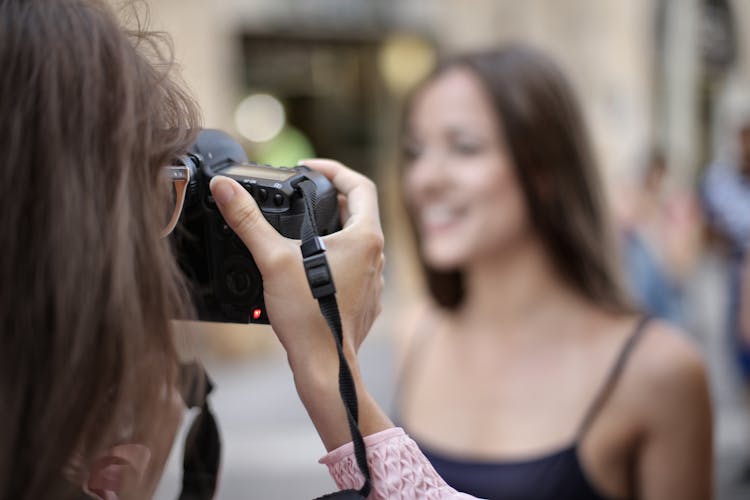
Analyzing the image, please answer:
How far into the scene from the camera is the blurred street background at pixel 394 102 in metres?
5.11

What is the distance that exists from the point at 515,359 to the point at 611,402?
31 cm

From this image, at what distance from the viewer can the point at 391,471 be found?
2.76 ft

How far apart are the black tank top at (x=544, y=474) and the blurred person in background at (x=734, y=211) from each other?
2442 millimetres

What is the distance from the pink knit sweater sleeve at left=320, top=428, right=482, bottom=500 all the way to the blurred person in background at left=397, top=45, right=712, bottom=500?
0.84m

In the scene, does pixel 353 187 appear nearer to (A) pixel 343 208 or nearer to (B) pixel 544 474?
(A) pixel 343 208

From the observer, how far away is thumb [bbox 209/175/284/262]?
2.86 ft

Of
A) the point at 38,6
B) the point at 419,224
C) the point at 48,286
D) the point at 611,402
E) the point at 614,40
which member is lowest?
the point at 611,402

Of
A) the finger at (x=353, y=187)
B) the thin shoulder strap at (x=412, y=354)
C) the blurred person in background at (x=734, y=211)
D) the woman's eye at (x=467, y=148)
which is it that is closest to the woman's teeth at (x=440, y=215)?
the woman's eye at (x=467, y=148)

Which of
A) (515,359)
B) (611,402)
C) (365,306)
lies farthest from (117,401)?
(515,359)

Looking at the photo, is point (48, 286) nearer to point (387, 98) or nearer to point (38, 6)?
point (38, 6)

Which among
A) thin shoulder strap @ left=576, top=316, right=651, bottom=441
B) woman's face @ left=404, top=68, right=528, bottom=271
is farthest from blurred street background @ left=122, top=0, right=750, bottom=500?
thin shoulder strap @ left=576, top=316, right=651, bottom=441

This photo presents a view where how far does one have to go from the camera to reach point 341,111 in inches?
363

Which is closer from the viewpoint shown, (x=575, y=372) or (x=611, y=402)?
(x=611, y=402)

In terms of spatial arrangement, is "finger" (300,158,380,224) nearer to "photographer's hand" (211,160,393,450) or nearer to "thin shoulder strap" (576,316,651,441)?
"photographer's hand" (211,160,393,450)
